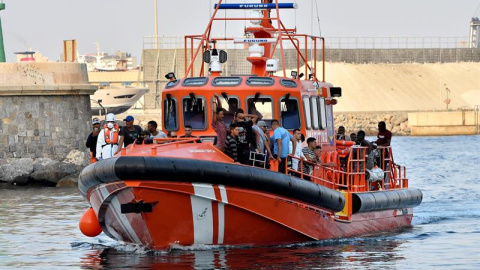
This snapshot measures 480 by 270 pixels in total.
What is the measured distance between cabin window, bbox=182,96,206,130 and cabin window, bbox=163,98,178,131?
0.20 m

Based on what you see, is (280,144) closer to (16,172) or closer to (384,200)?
(384,200)

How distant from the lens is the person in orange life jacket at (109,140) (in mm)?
18359

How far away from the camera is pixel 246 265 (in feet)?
49.7

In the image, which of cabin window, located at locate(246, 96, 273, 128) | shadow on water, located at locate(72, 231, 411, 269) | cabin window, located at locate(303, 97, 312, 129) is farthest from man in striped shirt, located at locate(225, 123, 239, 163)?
cabin window, located at locate(303, 97, 312, 129)

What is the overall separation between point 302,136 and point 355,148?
4.50 feet

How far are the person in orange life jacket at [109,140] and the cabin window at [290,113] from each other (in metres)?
2.55

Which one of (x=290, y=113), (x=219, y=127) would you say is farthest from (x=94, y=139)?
(x=219, y=127)

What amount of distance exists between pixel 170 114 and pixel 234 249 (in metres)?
2.89

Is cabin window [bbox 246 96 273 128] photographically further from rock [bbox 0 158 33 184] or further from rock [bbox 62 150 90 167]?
rock [bbox 0 158 33 184]

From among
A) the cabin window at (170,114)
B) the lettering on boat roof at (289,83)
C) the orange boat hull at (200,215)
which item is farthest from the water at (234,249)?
the lettering on boat roof at (289,83)

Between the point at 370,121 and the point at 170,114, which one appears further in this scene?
the point at 370,121

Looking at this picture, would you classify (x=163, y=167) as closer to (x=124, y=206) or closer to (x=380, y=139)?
(x=124, y=206)

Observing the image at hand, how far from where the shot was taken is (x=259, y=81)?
17.8 m

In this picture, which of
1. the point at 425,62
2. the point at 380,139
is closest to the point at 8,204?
the point at 380,139
